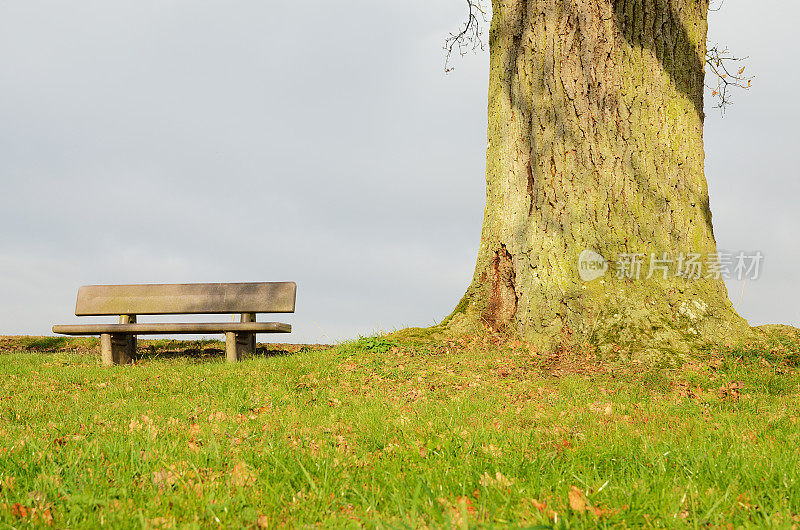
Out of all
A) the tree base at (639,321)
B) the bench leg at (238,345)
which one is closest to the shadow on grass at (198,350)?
the bench leg at (238,345)

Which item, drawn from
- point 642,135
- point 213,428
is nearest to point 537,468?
point 213,428

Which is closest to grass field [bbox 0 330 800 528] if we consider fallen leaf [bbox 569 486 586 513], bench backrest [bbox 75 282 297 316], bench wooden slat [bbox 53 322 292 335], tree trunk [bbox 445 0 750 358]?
fallen leaf [bbox 569 486 586 513]

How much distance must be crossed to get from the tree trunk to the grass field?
1.95 ft

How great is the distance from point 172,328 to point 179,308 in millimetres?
797

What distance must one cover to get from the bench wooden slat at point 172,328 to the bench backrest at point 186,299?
23.6 inches

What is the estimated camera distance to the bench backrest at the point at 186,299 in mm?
10836

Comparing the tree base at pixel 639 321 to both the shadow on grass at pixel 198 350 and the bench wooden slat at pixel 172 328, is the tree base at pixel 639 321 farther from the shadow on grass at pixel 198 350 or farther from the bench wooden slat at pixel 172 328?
the shadow on grass at pixel 198 350

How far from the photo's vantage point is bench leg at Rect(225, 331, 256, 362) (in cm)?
1041

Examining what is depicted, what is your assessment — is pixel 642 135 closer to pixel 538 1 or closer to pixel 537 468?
pixel 538 1

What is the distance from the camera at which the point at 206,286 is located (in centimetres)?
1134

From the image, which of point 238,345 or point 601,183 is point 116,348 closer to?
point 238,345

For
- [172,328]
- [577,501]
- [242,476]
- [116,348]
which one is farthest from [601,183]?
[116,348]

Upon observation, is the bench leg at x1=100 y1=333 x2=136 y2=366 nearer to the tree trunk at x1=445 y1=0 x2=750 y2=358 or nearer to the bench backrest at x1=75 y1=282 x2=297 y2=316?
the bench backrest at x1=75 y1=282 x2=297 y2=316

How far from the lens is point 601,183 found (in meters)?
8.17
